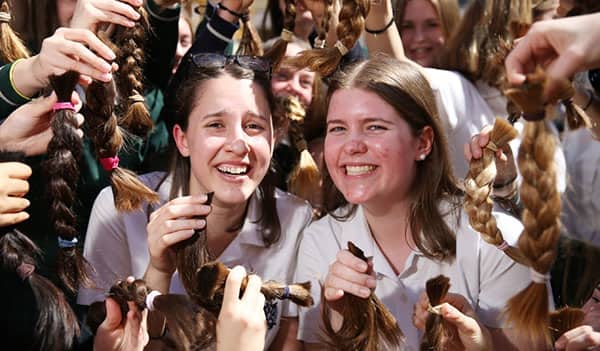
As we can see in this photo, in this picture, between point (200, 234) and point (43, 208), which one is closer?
point (200, 234)

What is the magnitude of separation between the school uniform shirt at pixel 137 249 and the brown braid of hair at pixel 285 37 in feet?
1.34

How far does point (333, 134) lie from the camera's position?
172cm

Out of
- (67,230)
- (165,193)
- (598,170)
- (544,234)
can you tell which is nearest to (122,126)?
(165,193)

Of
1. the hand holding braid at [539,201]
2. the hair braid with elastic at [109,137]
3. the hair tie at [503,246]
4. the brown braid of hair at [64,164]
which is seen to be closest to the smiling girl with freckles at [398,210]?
the hair tie at [503,246]

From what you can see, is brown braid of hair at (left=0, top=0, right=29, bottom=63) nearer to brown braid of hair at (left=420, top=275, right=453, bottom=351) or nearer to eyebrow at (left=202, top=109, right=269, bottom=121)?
eyebrow at (left=202, top=109, right=269, bottom=121)

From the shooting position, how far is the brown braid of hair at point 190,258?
1.65 meters

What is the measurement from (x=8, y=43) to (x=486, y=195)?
112cm

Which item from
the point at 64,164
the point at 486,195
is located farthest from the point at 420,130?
the point at 64,164

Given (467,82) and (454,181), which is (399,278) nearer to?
(454,181)

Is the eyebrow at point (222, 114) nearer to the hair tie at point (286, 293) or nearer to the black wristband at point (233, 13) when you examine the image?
the black wristband at point (233, 13)

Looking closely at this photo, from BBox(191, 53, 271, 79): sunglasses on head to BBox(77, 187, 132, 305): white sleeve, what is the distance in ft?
1.31

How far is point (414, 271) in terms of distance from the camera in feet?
5.54

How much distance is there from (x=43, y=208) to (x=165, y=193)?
29cm

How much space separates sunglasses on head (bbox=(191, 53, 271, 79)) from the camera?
189 centimetres
